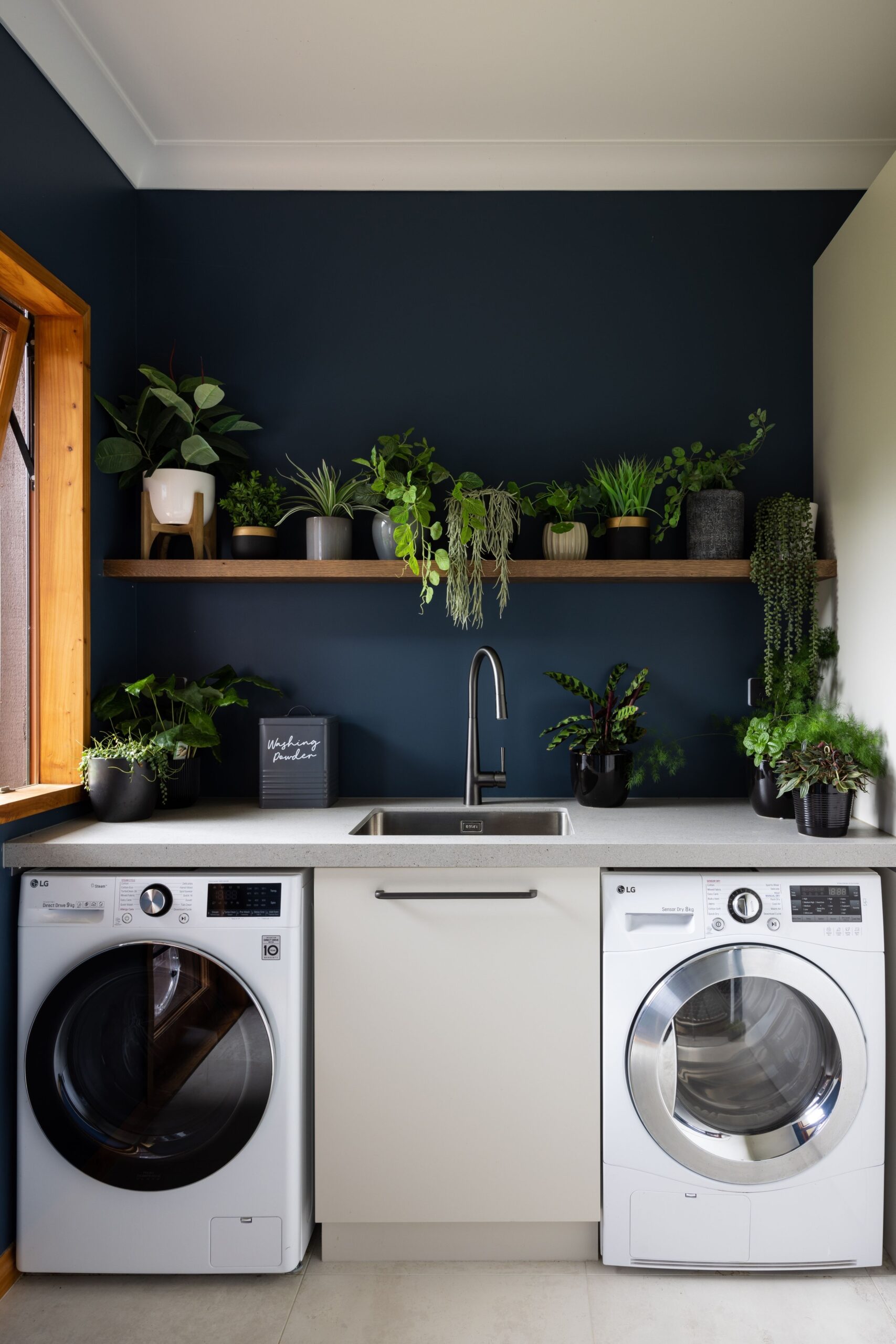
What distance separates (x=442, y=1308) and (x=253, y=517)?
195 centimetres

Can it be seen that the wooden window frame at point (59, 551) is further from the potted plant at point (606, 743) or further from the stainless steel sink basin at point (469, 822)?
the potted plant at point (606, 743)

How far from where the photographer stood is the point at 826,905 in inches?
74.0

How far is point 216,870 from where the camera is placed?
192cm

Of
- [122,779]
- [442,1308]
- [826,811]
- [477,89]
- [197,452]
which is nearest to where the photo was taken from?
[442,1308]

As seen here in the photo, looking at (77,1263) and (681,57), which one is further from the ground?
(681,57)

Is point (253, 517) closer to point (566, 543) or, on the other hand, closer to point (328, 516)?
point (328, 516)

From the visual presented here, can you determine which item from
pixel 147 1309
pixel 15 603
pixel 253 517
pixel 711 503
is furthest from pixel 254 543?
pixel 147 1309

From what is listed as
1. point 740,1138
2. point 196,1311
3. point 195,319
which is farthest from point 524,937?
point 195,319

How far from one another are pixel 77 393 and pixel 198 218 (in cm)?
78

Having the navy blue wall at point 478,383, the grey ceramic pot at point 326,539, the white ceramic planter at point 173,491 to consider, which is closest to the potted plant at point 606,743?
the navy blue wall at point 478,383

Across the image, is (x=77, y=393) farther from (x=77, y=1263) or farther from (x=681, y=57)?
(x=77, y=1263)

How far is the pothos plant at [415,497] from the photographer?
7.34ft

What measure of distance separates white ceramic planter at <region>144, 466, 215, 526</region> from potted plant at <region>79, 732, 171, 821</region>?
65 cm

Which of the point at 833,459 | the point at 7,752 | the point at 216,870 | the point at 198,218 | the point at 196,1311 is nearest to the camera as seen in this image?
the point at 196,1311
